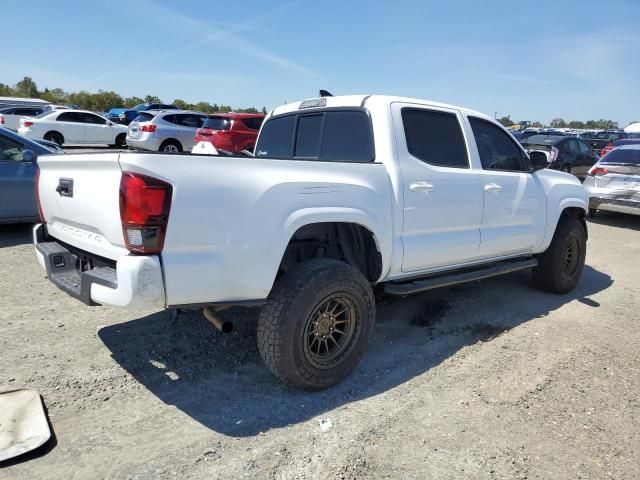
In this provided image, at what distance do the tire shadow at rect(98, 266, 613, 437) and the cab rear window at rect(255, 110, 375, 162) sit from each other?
1.55 meters

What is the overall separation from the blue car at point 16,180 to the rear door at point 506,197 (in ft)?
18.9

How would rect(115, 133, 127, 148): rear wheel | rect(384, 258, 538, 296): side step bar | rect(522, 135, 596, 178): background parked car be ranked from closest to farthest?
rect(384, 258, 538, 296): side step bar, rect(522, 135, 596, 178): background parked car, rect(115, 133, 127, 148): rear wheel

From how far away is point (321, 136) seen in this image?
4.05 meters

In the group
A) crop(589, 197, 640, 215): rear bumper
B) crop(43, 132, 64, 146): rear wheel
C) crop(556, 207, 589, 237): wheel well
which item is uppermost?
crop(556, 207, 589, 237): wheel well

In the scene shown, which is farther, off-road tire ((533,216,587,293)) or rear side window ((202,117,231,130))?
rear side window ((202,117,231,130))

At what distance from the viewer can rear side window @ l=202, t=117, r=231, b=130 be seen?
46.4 feet

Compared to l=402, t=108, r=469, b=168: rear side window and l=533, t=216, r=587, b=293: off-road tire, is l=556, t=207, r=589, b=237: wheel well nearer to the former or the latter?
l=533, t=216, r=587, b=293: off-road tire

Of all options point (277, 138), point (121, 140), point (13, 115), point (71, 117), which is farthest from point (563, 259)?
point (13, 115)

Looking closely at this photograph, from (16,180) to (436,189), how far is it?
577 centimetres

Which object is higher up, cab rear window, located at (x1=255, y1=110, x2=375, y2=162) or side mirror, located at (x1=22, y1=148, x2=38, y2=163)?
cab rear window, located at (x1=255, y1=110, x2=375, y2=162)

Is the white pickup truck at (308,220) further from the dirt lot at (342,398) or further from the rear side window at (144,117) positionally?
the rear side window at (144,117)

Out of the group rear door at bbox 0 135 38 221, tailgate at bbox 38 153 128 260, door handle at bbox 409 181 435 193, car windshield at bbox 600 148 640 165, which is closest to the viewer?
tailgate at bbox 38 153 128 260

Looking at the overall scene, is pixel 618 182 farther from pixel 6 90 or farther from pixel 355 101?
pixel 6 90

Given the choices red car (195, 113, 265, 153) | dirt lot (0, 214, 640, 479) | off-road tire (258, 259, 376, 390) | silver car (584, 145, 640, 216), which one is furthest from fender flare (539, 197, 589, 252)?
red car (195, 113, 265, 153)
